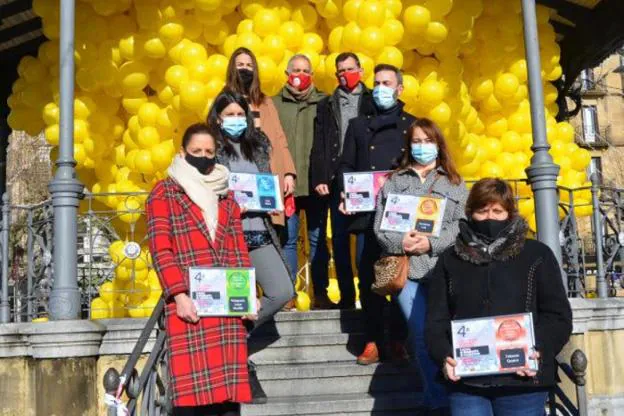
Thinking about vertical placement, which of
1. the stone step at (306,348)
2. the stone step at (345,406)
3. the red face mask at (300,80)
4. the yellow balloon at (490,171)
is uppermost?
the red face mask at (300,80)

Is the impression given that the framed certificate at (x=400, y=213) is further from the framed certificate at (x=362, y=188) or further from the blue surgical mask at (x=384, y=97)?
the blue surgical mask at (x=384, y=97)

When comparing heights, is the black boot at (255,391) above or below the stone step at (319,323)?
below

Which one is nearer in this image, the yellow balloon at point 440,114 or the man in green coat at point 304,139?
the man in green coat at point 304,139

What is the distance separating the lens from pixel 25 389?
6957 millimetres

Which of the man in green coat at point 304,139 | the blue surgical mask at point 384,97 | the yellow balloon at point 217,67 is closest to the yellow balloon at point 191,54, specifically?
the yellow balloon at point 217,67

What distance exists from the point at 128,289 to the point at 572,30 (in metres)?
6.79

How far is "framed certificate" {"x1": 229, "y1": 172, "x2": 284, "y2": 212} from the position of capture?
5988 mm

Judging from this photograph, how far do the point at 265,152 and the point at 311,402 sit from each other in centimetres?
169

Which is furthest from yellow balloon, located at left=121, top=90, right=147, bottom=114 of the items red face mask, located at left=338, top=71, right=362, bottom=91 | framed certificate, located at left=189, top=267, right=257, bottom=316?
framed certificate, located at left=189, top=267, right=257, bottom=316

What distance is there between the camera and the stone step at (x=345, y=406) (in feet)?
20.4

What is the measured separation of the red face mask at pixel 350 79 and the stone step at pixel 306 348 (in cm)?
189

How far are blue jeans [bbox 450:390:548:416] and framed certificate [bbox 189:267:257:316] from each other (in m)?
1.20

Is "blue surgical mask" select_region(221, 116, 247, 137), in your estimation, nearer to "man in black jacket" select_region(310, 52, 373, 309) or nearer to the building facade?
"man in black jacket" select_region(310, 52, 373, 309)

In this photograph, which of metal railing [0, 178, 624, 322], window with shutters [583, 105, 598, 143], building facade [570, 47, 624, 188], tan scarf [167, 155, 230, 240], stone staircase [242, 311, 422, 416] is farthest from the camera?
window with shutters [583, 105, 598, 143]
